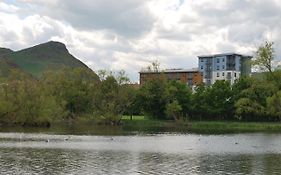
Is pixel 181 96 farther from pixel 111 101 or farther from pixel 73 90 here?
pixel 73 90

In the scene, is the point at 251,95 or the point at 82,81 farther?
the point at 82,81

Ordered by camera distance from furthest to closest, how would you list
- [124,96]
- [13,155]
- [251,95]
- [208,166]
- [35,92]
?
[124,96]
[251,95]
[35,92]
[13,155]
[208,166]

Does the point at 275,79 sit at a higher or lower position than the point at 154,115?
higher

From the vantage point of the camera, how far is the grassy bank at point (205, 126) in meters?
95.8

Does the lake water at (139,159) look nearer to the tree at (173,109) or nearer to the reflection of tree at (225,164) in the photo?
the reflection of tree at (225,164)

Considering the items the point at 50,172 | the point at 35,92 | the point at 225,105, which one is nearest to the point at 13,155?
the point at 50,172

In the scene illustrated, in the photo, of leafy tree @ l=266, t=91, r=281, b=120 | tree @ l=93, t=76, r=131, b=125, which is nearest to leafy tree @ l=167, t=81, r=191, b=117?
tree @ l=93, t=76, r=131, b=125

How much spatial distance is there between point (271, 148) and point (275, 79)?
179 ft

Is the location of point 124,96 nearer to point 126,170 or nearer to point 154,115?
point 154,115

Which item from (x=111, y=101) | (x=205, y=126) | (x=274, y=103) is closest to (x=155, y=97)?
(x=111, y=101)

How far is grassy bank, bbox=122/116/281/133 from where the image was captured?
9575 cm

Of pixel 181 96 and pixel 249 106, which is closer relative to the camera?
pixel 249 106

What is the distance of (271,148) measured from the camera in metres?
55.1

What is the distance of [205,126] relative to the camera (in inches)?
4218
